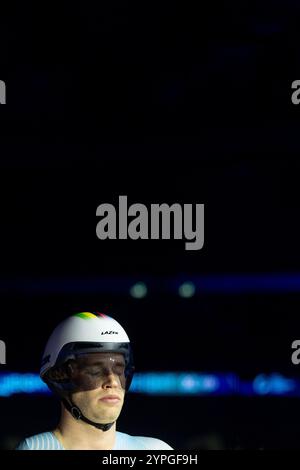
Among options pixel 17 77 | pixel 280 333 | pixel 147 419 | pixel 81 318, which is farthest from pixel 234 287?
pixel 81 318

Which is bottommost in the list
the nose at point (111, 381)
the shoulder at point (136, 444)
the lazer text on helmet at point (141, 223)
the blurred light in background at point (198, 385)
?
the shoulder at point (136, 444)

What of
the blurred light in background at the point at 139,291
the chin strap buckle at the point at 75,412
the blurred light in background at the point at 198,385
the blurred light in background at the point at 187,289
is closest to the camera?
the chin strap buckle at the point at 75,412

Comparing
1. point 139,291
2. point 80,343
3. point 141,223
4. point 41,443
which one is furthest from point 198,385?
point 41,443

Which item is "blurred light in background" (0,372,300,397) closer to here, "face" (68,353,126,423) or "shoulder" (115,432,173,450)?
"shoulder" (115,432,173,450)

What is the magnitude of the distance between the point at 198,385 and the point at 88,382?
6.31 m

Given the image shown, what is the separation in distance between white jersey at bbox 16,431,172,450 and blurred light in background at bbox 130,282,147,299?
637cm

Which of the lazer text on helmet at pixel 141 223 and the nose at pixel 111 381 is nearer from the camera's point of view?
the nose at pixel 111 381

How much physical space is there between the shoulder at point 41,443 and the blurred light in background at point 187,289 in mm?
6509

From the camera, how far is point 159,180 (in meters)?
11.5

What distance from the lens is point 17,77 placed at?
1144 centimetres

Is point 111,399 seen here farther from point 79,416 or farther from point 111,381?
point 79,416

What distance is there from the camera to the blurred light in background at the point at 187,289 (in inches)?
444

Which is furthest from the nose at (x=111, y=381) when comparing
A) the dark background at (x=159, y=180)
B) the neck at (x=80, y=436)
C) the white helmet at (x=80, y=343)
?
the dark background at (x=159, y=180)

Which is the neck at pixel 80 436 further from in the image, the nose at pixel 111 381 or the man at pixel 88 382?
the nose at pixel 111 381
